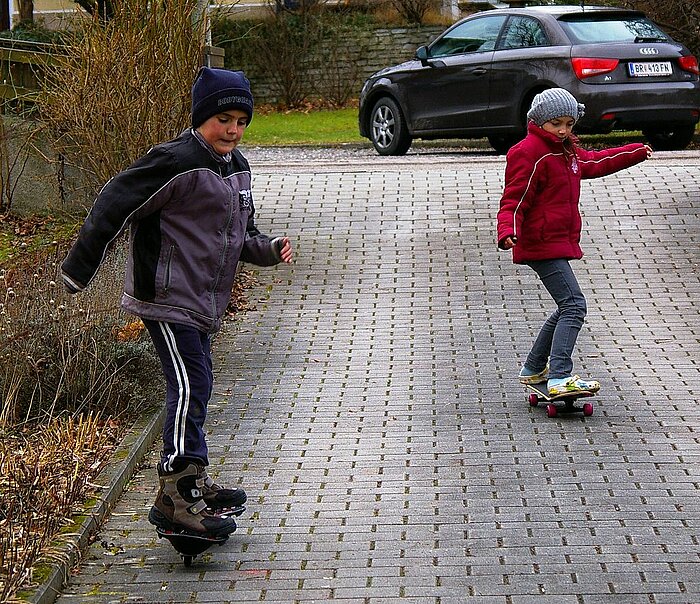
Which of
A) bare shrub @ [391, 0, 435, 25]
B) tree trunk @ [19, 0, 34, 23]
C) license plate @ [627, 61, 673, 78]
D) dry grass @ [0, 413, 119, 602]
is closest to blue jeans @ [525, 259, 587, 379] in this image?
dry grass @ [0, 413, 119, 602]

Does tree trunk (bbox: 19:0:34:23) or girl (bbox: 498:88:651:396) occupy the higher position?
girl (bbox: 498:88:651:396)

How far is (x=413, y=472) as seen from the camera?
19.7 ft

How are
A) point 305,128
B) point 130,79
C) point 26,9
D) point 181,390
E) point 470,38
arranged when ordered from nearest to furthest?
1. point 181,390
2. point 130,79
3. point 470,38
4. point 305,128
5. point 26,9

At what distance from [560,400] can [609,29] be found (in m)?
8.47

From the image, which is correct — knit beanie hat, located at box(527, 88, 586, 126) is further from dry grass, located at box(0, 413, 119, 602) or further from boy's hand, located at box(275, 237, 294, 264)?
dry grass, located at box(0, 413, 119, 602)

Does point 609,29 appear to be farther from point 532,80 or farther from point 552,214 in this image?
point 552,214

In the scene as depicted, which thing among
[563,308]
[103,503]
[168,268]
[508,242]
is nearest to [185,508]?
[103,503]

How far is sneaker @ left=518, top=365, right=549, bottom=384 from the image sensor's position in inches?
280

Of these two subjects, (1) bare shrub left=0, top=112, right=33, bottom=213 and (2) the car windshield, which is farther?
(2) the car windshield

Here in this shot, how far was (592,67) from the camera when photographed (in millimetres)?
13742

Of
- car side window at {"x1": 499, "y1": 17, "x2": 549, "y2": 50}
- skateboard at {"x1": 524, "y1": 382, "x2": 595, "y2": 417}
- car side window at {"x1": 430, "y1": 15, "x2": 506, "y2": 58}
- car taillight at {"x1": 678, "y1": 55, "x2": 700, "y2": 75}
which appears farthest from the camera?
car side window at {"x1": 430, "y1": 15, "x2": 506, "y2": 58}

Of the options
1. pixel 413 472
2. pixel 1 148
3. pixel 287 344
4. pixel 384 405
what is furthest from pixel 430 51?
pixel 413 472

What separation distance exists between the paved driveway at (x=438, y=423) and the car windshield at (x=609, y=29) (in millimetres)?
2777

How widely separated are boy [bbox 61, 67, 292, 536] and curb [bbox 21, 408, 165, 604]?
1.03 ft
